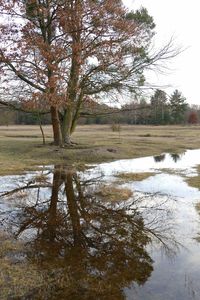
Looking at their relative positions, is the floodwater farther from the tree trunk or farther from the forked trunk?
the forked trunk

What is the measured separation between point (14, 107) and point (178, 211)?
19.7m

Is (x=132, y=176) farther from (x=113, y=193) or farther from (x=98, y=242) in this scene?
(x=98, y=242)

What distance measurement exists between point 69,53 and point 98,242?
20.7 metres

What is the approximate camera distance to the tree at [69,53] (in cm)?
2619

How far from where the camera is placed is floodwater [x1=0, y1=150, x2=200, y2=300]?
6.73 meters

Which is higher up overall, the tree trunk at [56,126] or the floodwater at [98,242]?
the tree trunk at [56,126]

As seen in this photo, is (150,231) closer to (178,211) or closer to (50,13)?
(178,211)

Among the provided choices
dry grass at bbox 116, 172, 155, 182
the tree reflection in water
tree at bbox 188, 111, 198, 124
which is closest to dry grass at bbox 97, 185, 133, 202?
the tree reflection in water

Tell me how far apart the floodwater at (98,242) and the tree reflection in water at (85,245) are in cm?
2

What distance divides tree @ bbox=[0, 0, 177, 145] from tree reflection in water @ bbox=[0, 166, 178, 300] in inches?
572

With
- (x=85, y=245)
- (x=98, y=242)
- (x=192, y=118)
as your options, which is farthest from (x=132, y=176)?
(x=192, y=118)

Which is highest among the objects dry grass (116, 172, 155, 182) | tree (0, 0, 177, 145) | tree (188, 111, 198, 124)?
tree (0, 0, 177, 145)

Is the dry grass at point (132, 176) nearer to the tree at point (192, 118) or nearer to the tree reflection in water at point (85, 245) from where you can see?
the tree reflection in water at point (85, 245)

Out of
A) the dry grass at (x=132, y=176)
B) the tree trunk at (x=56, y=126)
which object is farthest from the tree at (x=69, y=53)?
the dry grass at (x=132, y=176)
